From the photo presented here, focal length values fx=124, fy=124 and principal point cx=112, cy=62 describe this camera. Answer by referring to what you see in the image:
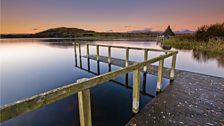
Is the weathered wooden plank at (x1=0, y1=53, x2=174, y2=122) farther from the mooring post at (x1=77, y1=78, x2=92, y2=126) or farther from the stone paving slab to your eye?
the stone paving slab

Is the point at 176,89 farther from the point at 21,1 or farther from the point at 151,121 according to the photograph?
the point at 21,1

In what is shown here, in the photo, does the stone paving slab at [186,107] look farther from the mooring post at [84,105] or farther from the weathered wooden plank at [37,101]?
the weathered wooden plank at [37,101]

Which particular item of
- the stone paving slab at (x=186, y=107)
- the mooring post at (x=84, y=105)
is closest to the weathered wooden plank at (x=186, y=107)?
the stone paving slab at (x=186, y=107)

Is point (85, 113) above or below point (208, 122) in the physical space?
above

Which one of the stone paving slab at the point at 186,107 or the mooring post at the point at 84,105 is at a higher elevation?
the mooring post at the point at 84,105

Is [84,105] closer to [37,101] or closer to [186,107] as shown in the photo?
[37,101]

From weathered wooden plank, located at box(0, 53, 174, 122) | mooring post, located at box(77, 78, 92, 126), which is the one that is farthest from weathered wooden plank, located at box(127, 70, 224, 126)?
weathered wooden plank, located at box(0, 53, 174, 122)

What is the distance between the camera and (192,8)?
16.5m

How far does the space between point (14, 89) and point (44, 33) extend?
126 meters

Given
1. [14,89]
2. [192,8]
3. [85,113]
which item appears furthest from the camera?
[192,8]

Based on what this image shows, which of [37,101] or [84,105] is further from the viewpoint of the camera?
[84,105]

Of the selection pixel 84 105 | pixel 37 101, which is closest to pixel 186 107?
pixel 84 105

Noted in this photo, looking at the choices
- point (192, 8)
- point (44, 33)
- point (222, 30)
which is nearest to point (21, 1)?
point (192, 8)

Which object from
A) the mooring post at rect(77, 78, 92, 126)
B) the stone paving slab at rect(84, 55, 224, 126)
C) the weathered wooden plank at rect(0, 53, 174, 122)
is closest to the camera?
the weathered wooden plank at rect(0, 53, 174, 122)
